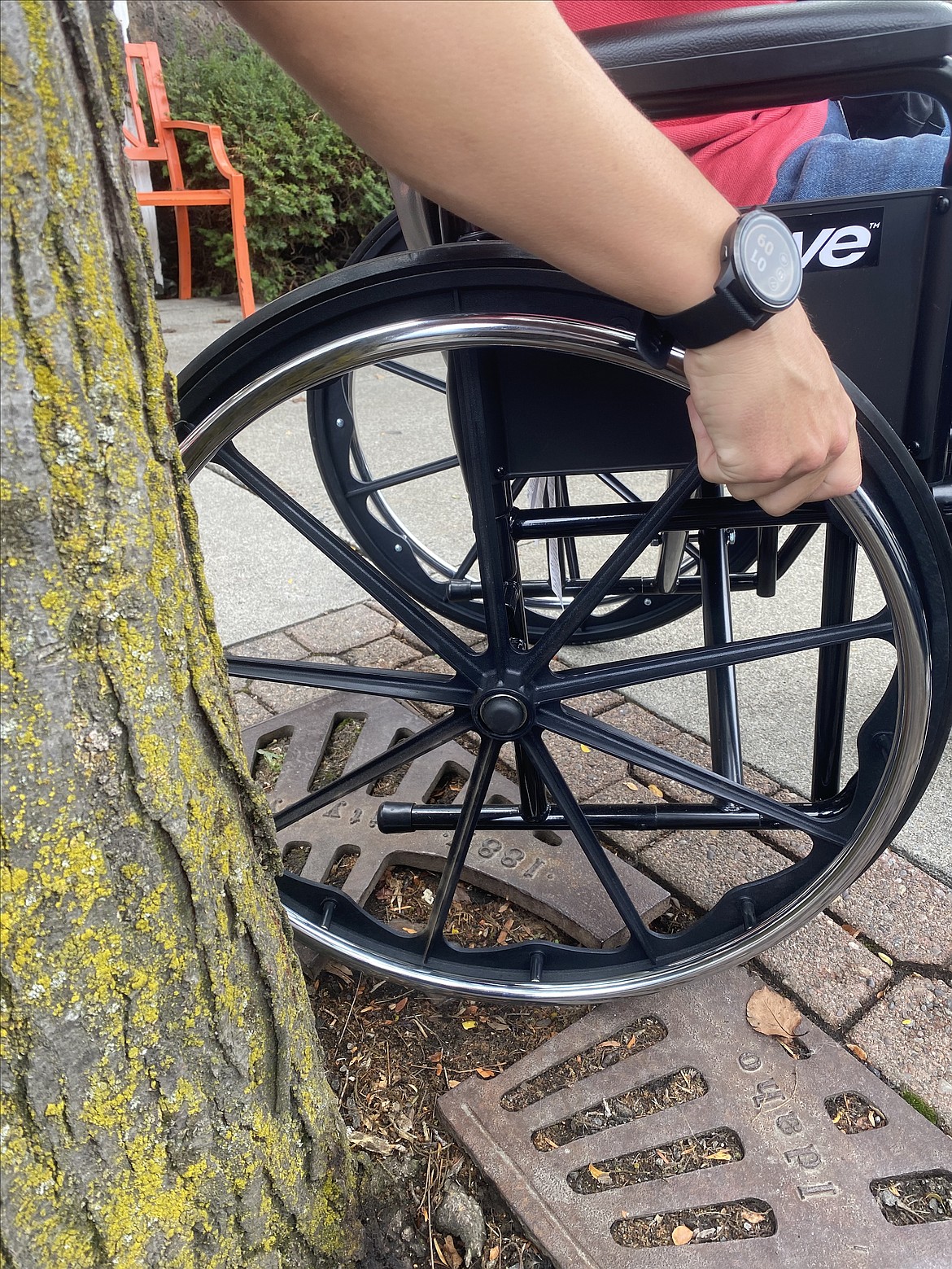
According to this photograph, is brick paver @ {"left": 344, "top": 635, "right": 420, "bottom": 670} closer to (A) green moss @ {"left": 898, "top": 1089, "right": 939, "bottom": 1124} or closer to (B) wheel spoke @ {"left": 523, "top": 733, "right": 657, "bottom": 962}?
(B) wheel spoke @ {"left": 523, "top": 733, "right": 657, "bottom": 962}

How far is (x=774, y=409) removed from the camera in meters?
0.80

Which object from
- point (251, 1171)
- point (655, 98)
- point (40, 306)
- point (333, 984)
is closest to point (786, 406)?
point (655, 98)

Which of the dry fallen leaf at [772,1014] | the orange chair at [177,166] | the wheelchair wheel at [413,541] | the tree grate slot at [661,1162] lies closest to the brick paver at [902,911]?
the dry fallen leaf at [772,1014]

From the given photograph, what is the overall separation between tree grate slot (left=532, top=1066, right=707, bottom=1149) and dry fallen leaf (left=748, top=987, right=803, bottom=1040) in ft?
0.40

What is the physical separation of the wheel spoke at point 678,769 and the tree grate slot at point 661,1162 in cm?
38

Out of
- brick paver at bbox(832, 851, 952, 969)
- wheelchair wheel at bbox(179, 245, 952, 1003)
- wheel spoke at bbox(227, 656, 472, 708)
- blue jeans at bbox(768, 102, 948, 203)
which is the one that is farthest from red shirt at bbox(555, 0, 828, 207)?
brick paver at bbox(832, 851, 952, 969)

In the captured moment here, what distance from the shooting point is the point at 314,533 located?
1.17m

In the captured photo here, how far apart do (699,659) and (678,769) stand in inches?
6.0

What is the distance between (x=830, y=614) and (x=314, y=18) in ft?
2.97

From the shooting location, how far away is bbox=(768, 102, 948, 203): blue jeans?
3.25 feet

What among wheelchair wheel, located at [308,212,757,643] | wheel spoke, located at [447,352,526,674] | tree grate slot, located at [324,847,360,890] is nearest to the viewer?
wheel spoke, located at [447,352,526,674]

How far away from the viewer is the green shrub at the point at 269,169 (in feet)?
17.1

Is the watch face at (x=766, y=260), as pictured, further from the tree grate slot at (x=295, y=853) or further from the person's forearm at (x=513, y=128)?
the tree grate slot at (x=295, y=853)

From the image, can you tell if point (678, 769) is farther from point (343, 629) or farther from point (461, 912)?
point (343, 629)
